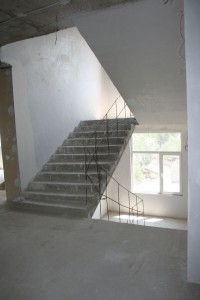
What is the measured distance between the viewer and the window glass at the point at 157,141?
8.17 metres

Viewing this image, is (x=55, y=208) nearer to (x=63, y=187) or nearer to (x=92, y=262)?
(x=63, y=187)

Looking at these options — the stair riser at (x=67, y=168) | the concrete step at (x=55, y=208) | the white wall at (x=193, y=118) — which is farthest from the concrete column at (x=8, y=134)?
the white wall at (x=193, y=118)

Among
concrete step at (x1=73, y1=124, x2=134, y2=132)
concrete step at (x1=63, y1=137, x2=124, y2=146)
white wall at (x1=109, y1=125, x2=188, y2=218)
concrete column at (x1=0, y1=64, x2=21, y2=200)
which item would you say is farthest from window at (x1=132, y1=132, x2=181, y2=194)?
concrete column at (x1=0, y1=64, x2=21, y2=200)

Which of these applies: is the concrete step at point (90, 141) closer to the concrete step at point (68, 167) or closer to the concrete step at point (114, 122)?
the concrete step at point (114, 122)

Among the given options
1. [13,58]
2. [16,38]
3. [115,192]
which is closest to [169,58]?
[16,38]

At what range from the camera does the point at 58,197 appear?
4.12 m

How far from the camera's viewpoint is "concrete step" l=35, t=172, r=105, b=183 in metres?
4.46

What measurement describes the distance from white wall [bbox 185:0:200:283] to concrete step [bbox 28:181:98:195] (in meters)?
2.25

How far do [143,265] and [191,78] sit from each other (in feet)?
5.46

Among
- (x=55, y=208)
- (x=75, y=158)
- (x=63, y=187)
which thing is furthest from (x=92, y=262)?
(x=75, y=158)

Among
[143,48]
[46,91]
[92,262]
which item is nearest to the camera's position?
[92,262]

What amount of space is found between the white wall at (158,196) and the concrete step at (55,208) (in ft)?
15.3

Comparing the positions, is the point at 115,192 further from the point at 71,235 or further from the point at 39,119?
the point at 71,235

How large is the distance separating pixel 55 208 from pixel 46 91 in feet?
7.94
